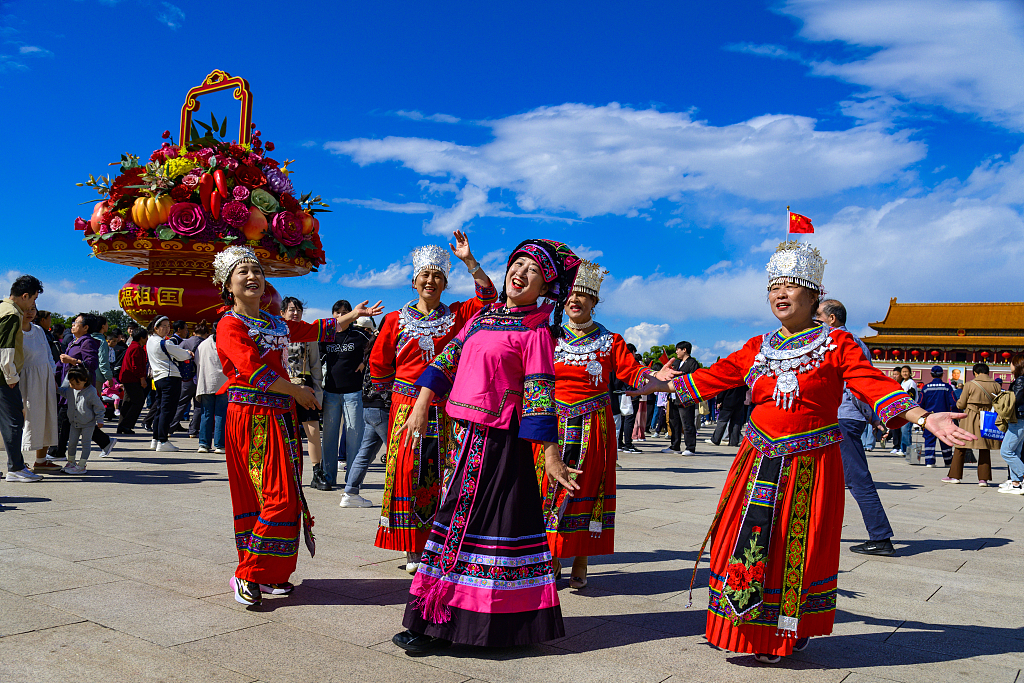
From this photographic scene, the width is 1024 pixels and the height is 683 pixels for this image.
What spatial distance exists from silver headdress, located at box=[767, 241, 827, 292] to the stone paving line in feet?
5.79

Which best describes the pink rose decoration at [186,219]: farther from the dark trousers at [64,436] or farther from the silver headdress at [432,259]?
the silver headdress at [432,259]

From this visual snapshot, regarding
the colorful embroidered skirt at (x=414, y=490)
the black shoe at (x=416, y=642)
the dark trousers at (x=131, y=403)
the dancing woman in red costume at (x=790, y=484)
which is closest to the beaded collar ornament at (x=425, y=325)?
the colorful embroidered skirt at (x=414, y=490)

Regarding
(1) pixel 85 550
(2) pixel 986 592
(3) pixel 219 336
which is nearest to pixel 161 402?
(1) pixel 85 550

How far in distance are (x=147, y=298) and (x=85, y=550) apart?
9042mm

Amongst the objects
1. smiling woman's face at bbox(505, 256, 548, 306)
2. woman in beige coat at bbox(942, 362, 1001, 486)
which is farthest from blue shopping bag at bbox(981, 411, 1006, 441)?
smiling woman's face at bbox(505, 256, 548, 306)

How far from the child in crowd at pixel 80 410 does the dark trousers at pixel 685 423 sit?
9675mm

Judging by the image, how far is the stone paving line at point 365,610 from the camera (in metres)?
3.22

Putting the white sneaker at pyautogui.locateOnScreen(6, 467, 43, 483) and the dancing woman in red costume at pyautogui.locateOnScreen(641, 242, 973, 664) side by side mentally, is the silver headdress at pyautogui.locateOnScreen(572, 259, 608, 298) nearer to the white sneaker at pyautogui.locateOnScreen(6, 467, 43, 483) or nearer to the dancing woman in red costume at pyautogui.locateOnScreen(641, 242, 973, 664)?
the dancing woman in red costume at pyautogui.locateOnScreen(641, 242, 973, 664)

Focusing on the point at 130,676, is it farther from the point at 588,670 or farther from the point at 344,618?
the point at 588,670

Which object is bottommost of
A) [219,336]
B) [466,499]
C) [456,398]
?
[466,499]

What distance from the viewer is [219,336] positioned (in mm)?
4141

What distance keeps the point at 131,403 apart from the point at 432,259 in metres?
9.18

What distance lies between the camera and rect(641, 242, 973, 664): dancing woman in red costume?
11.1 ft

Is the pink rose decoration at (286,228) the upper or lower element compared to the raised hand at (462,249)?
upper
